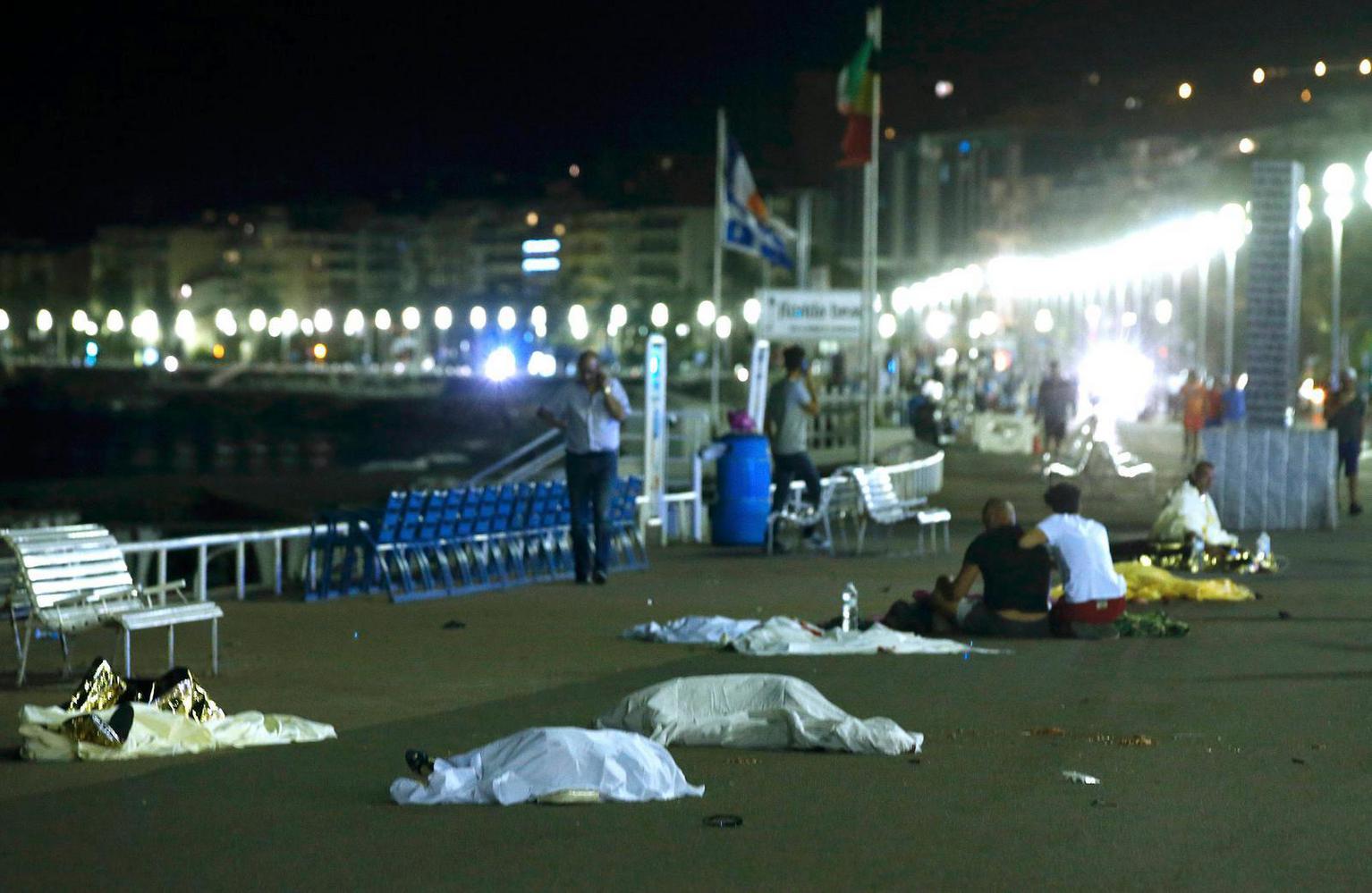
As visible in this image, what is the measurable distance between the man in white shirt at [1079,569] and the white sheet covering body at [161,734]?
5.26m

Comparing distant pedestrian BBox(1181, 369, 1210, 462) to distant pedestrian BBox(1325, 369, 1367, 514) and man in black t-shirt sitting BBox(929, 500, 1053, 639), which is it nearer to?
distant pedestrian BBox(1325, 369, 1367, 514)

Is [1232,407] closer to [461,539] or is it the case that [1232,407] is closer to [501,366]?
[461,539]

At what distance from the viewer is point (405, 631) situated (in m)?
13.4

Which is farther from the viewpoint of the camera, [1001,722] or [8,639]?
[8,639]

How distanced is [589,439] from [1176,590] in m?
4.88

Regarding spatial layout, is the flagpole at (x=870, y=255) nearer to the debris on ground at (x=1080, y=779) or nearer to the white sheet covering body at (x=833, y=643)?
the white sheet covering body at (x=833, y=643)

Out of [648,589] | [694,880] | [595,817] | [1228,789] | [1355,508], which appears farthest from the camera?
[1355,508]

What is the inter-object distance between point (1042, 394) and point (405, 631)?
23.8 m

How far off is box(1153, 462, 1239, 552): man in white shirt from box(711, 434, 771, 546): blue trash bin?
4.20 m

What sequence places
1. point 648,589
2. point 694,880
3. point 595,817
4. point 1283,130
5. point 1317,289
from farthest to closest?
point 1283,130
point 1317,289
point 648,589
point 595,817
point 694,880

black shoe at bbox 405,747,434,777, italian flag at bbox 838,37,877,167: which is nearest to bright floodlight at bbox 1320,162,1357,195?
italian flag at bbox 838,37,877,167

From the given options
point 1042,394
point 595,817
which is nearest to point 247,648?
point 595,817

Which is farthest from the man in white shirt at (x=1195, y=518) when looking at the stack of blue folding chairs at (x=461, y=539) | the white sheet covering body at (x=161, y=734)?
the white sheet covering body at (x=161, y=734)

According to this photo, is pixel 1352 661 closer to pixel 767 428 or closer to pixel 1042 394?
pixel 767 428
